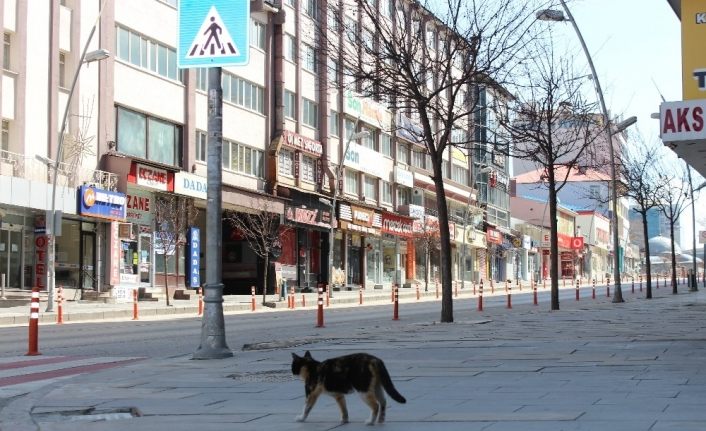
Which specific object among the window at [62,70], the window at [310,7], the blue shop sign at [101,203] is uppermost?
the window at [310,7]

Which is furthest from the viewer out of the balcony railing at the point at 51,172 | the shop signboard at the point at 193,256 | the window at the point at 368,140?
the window at the point at 368,140

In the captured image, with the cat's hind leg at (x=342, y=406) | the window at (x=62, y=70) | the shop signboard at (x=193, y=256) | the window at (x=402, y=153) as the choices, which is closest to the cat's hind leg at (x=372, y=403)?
the cat's hind leg at (x=342, y=406)

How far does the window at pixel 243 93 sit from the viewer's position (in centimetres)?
4856

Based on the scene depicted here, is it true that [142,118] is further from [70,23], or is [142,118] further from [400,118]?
[400,118]

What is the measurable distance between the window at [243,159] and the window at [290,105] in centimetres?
362

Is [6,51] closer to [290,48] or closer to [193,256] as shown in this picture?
[193,256]

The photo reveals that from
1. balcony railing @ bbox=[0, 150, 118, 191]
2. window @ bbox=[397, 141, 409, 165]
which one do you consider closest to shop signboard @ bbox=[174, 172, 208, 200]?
balcony railing @ bbox=[0, 150, 118, 191]

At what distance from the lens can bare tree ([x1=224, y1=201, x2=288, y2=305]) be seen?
47.8 metres

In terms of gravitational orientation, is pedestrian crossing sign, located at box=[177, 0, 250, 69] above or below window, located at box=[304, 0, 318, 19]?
below

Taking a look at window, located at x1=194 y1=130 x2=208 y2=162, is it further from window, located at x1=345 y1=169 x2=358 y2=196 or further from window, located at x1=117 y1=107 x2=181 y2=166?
window, located at x1=345 y1=169 x2=358 y2=196

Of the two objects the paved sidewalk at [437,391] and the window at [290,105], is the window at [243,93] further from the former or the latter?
the paved sidewalk at [437,391]

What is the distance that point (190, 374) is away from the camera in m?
12.9

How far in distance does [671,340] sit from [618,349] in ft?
8.53

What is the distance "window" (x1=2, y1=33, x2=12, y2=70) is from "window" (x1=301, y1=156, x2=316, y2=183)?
22366 millimetres
